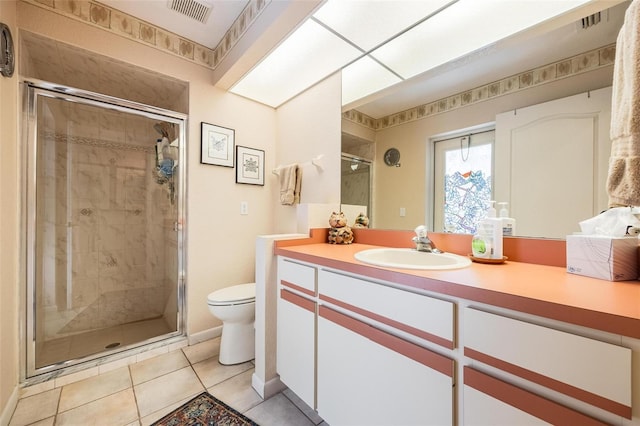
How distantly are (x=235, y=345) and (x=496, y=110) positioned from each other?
83.6 inches

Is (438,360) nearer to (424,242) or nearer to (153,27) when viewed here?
(424,242)

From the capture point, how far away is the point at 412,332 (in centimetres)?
81

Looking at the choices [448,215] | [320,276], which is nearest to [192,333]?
[320,276]

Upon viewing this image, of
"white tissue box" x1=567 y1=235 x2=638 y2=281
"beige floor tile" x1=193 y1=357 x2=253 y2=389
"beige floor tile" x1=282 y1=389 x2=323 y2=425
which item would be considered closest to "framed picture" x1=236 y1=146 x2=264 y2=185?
"beige floor tile" x1=193 y1=357 x2=253 y2=389

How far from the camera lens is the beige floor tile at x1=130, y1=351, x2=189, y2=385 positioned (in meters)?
1.60

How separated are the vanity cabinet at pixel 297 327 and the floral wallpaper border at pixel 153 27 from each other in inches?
63.5

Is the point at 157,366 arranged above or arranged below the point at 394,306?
below

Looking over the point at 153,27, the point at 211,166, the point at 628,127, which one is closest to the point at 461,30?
the point at 628,127

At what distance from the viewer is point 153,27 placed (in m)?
1.85

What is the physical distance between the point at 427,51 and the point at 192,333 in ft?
8.67

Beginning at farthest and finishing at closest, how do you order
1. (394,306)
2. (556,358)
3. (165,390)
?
(165,390)
(394,306)
(556,358)

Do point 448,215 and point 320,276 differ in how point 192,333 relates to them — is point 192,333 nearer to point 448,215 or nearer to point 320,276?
point 320,276

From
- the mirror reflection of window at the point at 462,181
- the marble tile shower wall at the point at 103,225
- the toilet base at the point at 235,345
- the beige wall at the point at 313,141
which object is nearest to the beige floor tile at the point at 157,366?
the toilet base at the point at 235,345

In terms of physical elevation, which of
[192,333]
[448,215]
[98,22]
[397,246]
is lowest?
[192,333]
